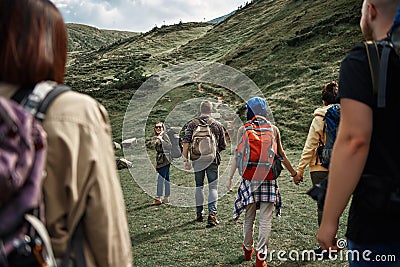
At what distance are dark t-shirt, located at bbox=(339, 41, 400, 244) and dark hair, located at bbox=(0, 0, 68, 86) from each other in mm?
1282

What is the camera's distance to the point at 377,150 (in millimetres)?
1977

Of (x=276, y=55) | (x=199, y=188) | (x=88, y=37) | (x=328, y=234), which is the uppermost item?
(x=88, y=37)

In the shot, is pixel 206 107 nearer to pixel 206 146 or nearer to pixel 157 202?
pixel 206 146

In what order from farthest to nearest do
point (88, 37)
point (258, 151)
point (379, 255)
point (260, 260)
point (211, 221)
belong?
point (88, 37), point (211, 221), point (258, 151), point (260, 260), point (379, 255)

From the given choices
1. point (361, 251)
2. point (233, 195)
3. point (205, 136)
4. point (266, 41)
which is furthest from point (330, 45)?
point (361, 251)

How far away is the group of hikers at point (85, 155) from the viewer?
132 centimetres

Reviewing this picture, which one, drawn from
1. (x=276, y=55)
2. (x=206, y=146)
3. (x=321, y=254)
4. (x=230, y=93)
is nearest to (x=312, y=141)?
(x=321, y=254)

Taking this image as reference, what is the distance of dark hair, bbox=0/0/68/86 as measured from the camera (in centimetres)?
150

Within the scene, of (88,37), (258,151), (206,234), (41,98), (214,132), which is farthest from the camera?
(88,37)

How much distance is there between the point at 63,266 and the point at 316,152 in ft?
12.3

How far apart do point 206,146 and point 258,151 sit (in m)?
1.88

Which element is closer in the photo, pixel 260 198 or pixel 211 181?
pixel 260 198

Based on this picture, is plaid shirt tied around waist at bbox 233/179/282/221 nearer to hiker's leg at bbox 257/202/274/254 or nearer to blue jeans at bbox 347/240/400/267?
hiker's leg at bbox 257/202/274/254

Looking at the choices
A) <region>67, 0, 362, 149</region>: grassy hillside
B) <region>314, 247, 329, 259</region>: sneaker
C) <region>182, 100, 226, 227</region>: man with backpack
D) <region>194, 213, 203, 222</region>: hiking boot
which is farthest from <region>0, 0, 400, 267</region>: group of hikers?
<region>67, 0, 362, 149</region>: grassy hillside
